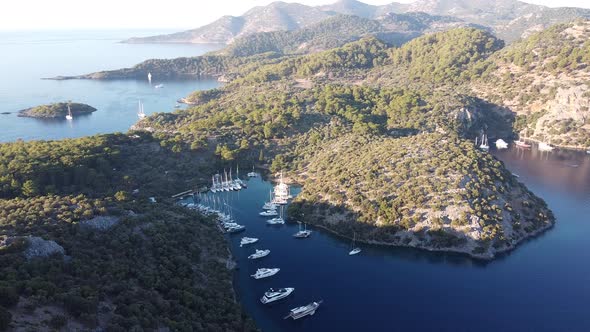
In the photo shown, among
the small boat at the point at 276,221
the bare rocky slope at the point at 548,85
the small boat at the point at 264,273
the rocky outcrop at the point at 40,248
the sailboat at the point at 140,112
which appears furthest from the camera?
the sailboat at the point at 140,112

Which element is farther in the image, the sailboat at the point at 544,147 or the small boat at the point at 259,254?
the sailboat at the point at 544,147

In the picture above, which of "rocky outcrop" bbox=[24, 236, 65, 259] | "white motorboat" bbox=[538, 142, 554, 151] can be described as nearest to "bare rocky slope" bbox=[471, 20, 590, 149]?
"white motorboat" bbox=[538, 142, 554, 151]

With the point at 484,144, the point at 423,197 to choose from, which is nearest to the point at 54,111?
the point at 423,197

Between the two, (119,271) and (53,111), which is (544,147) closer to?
(119,271)

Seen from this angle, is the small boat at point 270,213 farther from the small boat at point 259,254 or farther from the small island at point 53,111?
the small island at point 53,111

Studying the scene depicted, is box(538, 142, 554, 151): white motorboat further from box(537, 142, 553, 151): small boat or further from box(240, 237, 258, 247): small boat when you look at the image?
box(240, 237, 258, 247): small boat

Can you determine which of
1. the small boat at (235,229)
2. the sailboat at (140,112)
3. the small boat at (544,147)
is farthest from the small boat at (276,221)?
the sailboat at (140,112)

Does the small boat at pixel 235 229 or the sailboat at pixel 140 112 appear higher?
the sailboat at pixel 140 112
